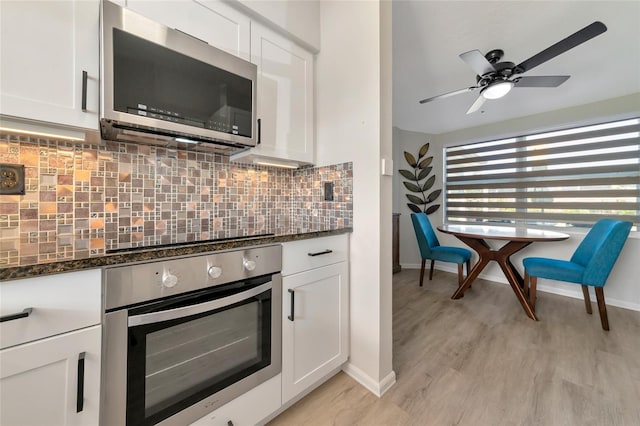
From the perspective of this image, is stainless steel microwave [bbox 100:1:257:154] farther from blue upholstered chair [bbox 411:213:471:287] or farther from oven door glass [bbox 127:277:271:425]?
blue upholstered chair [bbox 411:213:471:287]

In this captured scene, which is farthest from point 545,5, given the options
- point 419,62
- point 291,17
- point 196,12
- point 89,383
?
point 89,383

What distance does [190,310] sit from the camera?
0.89 m

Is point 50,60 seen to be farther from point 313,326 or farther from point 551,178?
point 551,178

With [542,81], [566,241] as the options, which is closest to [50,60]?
[542,81]

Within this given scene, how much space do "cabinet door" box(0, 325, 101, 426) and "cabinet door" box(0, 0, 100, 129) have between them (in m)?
0.78

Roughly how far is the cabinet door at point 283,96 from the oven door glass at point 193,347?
2.85 ft

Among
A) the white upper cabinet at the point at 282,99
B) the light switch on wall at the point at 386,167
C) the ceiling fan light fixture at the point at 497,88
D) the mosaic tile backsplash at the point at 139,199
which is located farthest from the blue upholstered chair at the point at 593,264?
the white upper cabinet at the point at 282,99

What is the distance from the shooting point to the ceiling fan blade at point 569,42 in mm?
1272

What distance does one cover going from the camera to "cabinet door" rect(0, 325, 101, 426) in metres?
0.62

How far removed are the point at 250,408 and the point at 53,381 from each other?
2.37 ft

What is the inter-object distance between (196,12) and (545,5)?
7.13 feet

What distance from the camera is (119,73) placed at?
95 centimetres

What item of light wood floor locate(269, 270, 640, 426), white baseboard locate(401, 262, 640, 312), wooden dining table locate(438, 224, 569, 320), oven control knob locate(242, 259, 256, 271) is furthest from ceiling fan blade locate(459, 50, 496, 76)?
white baseboard locate(401, 262, 640, 312)

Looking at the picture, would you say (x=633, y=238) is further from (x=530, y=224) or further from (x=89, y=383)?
(x=89, y=383)
